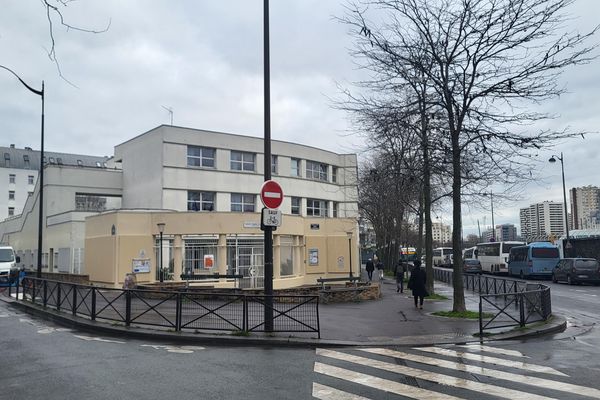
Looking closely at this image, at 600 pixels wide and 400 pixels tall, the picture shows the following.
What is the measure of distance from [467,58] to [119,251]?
20278 mm

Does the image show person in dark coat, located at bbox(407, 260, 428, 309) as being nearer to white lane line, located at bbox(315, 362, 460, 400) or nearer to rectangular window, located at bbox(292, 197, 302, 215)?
white lane line, located at bbox(315, 362, 460, 400)

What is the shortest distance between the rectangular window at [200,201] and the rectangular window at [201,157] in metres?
2.08

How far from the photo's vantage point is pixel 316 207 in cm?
4638

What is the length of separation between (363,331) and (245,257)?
1776 cm

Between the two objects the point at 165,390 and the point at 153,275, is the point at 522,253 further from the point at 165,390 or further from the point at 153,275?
the point at 165,390

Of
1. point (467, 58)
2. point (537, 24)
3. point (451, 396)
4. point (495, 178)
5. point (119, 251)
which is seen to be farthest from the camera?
point (119, 251)

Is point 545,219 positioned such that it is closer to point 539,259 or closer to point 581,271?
point 539,259

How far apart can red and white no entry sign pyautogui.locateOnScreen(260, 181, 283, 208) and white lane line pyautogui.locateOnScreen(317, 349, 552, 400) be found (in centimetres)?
363

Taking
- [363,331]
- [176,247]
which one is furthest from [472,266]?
[363,331]

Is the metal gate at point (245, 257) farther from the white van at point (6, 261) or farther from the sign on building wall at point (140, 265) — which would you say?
the white van at point (6, 261)

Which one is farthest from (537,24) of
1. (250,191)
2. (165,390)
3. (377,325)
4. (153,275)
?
(250,191)

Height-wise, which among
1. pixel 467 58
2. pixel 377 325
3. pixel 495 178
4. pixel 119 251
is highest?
pixel 467 58

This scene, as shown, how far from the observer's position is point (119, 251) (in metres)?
27.8

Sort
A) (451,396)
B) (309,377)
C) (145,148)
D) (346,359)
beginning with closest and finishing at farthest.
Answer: (451,396) < (309,377) < (346,359) < (145,148)
